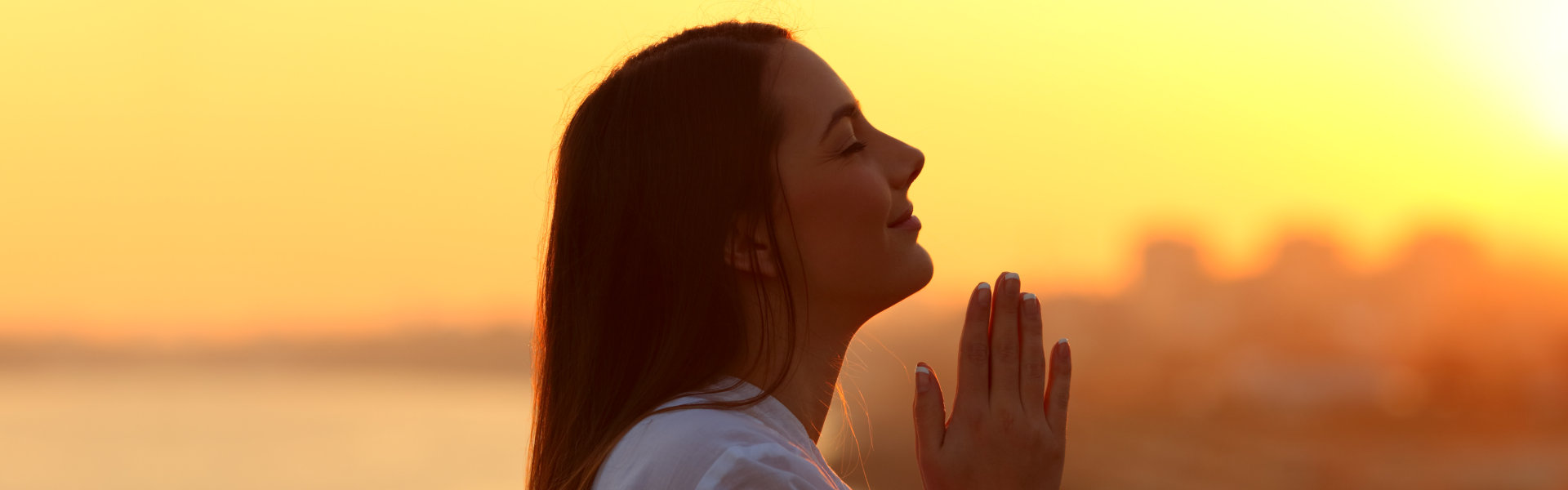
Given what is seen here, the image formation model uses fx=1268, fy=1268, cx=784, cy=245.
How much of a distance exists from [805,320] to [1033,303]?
0.36 m

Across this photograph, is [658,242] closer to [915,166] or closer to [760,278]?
[760,278]

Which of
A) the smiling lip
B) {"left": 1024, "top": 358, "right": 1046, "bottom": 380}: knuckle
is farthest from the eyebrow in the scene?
A: {"left": 1024, "top": 358, "right": 1046, "bottom": 380}: knuckle

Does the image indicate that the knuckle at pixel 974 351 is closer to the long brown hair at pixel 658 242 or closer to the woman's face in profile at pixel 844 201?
the woman's face in profile at pixel 844 201

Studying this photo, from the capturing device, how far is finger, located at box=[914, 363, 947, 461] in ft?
6.36

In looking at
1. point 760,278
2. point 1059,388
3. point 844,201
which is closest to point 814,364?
point 760,278

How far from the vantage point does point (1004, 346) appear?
1.96 m

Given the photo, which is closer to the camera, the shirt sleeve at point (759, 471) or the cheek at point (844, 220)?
the shirt sleeve at point (759, 471)

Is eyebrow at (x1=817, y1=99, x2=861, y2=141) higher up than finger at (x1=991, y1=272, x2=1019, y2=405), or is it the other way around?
eyebrow at (x1=817, y1=99, x2=861, y2=141)

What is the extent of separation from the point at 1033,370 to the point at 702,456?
→ 621 mm

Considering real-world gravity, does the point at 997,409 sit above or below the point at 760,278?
below

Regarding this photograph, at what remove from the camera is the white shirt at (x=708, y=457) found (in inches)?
62.1

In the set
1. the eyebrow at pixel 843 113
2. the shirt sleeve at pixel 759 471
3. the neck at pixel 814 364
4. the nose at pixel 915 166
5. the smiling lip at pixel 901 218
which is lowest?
the shirt sleeve at pixel 759 471

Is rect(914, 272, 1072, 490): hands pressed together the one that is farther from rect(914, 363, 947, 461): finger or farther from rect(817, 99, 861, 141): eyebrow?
rect(817, 99, 861, 141): eyebrow

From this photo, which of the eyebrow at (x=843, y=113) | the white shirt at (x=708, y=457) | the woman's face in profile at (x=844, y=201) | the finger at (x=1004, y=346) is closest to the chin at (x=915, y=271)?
the woman's face in profile at (x=844, y=201)
